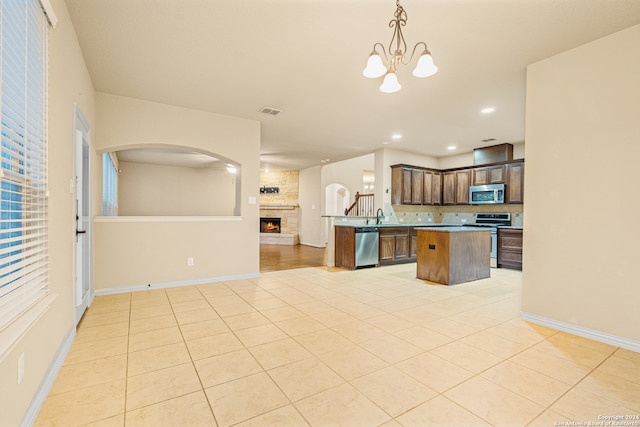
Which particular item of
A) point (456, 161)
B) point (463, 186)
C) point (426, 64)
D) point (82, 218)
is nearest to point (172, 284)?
point (82, 218)

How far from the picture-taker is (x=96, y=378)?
2014 mm

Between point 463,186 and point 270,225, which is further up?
point 463,186

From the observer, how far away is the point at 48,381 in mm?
1871

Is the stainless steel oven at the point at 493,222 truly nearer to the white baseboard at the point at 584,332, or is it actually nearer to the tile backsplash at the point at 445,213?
the tile backsplash at the point at 445,213

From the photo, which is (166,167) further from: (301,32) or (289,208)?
(301,32)

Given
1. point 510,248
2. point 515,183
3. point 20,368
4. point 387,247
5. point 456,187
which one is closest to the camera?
point 20,368

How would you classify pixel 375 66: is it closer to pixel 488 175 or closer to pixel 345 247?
pixel 345 247

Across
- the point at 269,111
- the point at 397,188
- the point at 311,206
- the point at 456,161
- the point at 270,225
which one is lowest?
the point at 270,225

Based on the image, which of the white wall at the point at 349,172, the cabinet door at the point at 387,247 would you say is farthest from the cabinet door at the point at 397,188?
the white wall at the point at 349,172

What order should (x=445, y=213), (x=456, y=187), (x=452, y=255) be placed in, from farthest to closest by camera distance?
1. (x=445, y=213)
2. (x=456, y=187)
3. (x=452, y=255)

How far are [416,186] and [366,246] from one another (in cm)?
233

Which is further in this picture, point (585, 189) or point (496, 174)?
point (496, 174)

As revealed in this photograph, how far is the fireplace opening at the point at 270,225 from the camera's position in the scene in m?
11.2

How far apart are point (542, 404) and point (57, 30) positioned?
408 cm
